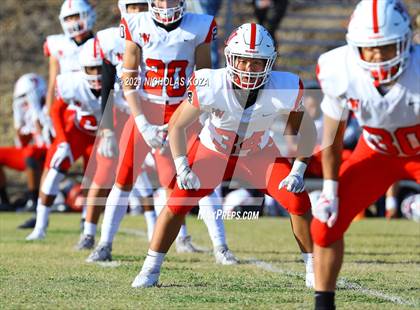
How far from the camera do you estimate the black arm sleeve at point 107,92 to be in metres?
6.55

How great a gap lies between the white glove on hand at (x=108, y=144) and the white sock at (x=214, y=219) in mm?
739

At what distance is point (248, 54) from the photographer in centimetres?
495

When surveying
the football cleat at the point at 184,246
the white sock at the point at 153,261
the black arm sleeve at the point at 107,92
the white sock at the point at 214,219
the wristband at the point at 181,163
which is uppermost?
the wristband at the point at 181,163

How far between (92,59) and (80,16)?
1.12 metres

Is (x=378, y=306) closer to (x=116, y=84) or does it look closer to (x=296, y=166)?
(x=296, y=166)

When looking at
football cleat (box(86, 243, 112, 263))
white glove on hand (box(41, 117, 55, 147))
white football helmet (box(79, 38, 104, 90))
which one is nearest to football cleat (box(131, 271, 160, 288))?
football cleat (box(86, 243, 112, 263))

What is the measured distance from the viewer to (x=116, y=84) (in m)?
6.84

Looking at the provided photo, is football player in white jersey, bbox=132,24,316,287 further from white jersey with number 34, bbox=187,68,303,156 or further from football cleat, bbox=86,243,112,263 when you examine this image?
football cleat, bbox=86,243,112,263

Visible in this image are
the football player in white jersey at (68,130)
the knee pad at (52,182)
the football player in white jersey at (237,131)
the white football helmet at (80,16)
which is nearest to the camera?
the football player in white jersey at (237,131)

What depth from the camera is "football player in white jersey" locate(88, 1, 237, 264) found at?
616cm

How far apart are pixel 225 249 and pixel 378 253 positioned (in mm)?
1381

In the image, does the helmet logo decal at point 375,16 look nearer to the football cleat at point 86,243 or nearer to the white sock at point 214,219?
the white sock at point 214,219

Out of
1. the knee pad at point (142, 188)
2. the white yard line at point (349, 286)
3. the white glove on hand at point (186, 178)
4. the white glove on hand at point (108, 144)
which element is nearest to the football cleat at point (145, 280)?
the white glove on hand at point (186, 178)

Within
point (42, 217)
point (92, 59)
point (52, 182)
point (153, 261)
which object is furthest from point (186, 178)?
point (42, 217)
